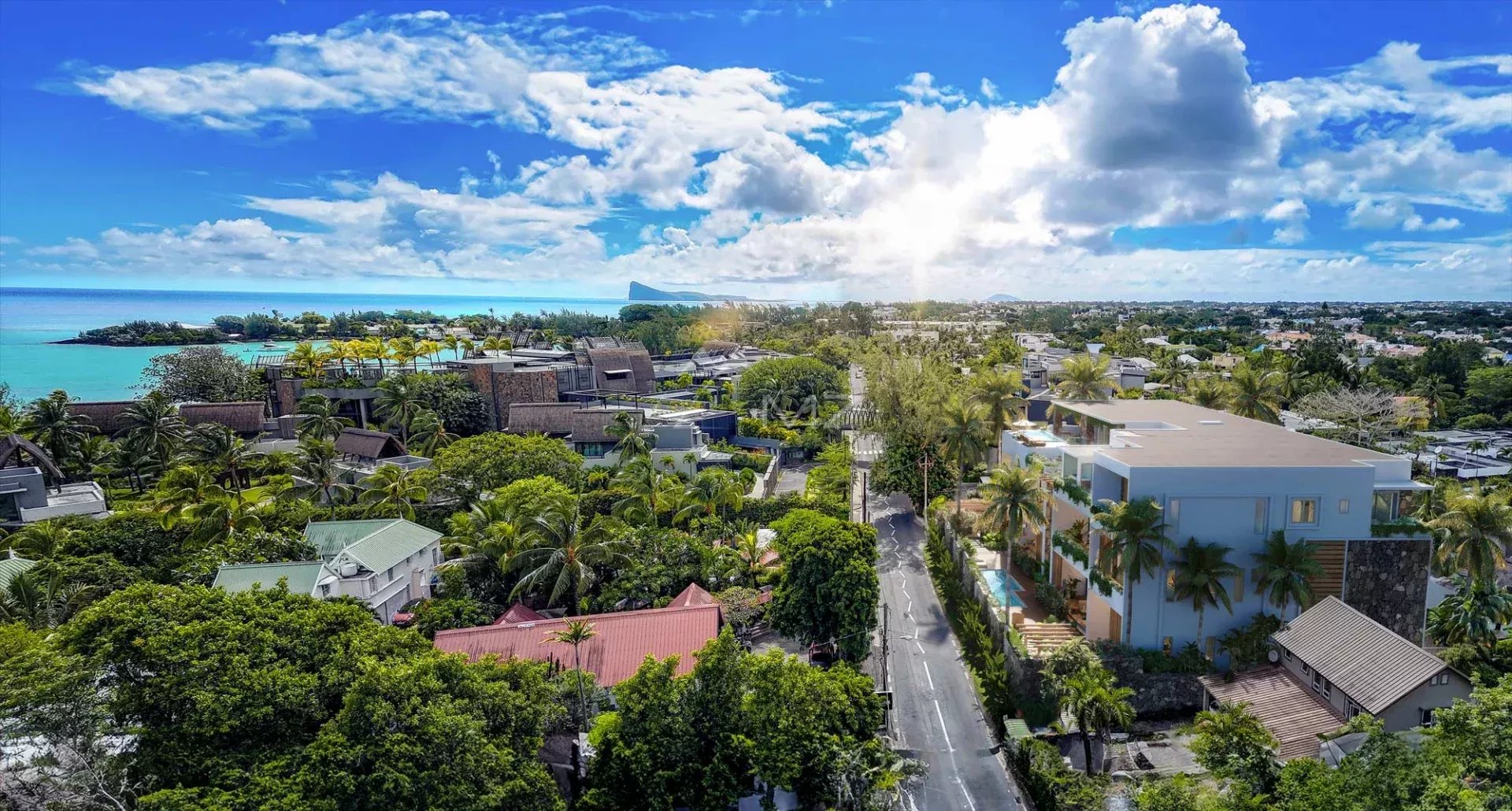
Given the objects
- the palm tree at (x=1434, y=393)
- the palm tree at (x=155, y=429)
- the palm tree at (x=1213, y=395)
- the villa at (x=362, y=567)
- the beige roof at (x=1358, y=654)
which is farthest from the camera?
the palm tree at (x=1434, y=393)

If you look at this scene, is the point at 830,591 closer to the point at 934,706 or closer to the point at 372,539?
the point at 934,706

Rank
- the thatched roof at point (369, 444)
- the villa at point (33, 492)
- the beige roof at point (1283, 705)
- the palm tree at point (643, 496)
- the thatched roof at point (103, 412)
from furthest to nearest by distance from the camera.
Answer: the thatched roof at point (103, 412) → the thatched roof at point (369, 444) → the palm tree at point (643, 496) → the villa at point (33, 492) → the beige roof at point (1283, 705)

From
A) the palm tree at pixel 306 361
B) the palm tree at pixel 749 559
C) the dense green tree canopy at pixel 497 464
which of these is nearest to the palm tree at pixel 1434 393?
the palm tree at pixel 749 559

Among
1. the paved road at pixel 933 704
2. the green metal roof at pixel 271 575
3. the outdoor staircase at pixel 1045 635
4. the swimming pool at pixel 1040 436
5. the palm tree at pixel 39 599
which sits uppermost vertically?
the swimming pool at pixel 1040 436

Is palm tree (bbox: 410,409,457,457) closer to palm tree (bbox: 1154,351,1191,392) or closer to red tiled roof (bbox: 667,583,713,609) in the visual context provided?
red tiled roof (bbox: 667,583,713,609)

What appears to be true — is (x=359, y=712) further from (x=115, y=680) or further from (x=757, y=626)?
(x=757, y=626)

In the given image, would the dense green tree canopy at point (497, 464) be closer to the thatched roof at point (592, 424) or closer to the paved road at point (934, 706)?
the thatched roof at point (592, 424)

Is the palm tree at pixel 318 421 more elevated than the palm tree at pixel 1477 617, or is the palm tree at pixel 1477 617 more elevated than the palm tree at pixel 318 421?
the palm tree at pixel 318 421

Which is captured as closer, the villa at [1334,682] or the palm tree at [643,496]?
the villa at [1334,682]
